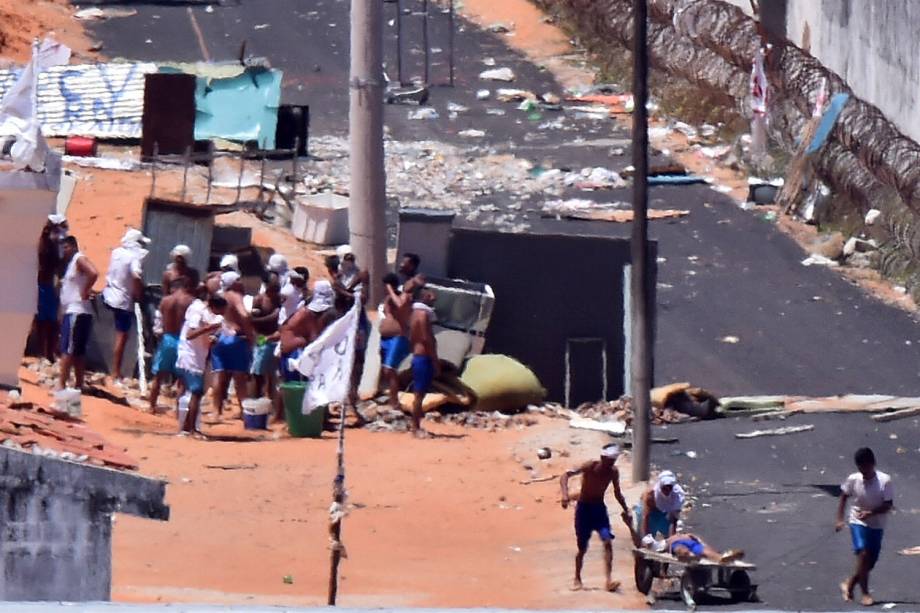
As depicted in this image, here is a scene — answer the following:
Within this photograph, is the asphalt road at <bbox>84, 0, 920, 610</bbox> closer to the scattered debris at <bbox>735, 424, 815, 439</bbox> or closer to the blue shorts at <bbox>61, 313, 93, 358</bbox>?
the scattered debris at <bbox>735, 424, 815, 439</bbox>

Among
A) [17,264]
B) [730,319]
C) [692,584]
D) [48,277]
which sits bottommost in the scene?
[730,319]

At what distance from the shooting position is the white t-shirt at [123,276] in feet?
55.3

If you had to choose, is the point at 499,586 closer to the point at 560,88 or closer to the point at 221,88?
the point at 221,88

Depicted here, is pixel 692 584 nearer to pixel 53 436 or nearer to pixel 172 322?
pixel 53 436

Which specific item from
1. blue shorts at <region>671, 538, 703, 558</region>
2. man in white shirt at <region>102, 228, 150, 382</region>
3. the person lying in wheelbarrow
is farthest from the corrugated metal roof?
blue shorts at <region>671, 538, 703, 558</region>

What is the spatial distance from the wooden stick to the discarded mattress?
113 inches

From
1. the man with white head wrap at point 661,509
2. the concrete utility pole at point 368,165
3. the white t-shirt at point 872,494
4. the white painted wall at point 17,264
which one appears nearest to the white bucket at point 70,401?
the concrete utility pole at point 368,165

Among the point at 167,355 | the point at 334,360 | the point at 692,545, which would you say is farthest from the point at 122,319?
the point at 692,545

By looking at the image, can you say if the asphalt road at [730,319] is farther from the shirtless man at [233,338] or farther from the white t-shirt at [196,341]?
the white t-shirt at [196,341]

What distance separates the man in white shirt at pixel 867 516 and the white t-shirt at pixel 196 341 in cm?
573

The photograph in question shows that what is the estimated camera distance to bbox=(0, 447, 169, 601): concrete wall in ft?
28.2

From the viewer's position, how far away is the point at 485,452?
16.2m

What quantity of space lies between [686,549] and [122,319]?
6789 mm

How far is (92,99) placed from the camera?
88.2 ft
